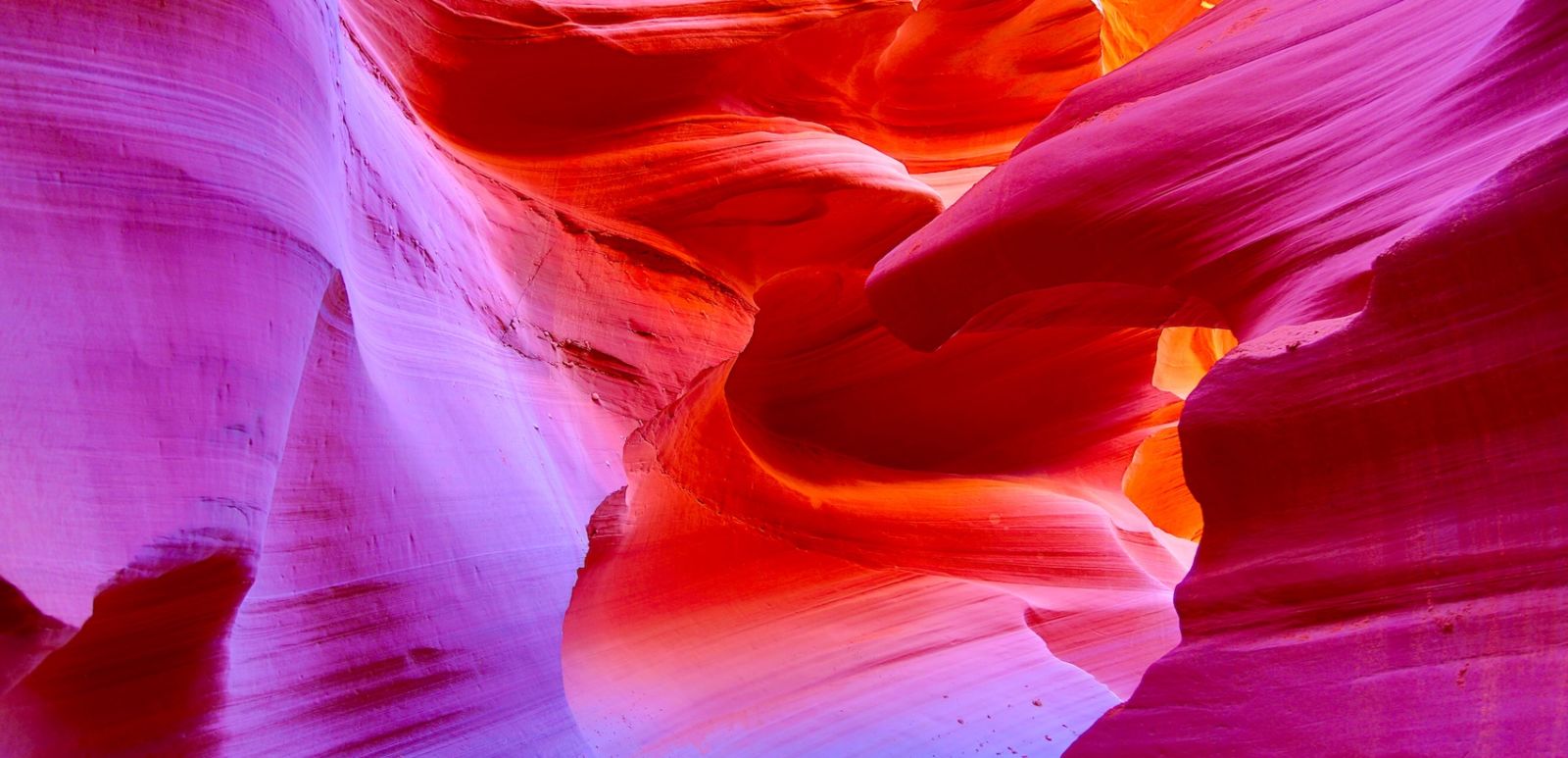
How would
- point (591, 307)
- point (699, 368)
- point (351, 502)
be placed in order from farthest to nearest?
point (699, 368) < point (591, 307) < point (351, 502)

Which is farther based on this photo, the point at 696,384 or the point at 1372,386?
the point at 696,384

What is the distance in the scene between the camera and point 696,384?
5.11 meters

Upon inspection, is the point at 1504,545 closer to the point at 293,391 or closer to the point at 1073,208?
the point at 1073,208

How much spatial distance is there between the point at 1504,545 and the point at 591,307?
3.06 meters

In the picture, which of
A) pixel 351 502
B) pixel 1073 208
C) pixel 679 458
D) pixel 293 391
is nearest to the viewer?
pixel 293 391

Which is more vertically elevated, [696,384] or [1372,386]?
[696,384]

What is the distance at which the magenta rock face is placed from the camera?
5.87ft

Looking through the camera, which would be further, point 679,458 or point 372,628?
point 679,458

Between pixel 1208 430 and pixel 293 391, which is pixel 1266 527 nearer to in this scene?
pixel 1208 430

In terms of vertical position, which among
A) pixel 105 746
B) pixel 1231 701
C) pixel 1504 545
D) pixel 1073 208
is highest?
pixel 1073 208

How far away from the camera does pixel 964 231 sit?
318 cm

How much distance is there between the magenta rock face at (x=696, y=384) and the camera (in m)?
1.79

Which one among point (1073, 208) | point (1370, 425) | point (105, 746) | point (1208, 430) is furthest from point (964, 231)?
point (105, 746)

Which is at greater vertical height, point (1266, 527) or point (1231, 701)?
point (1266, 527)
